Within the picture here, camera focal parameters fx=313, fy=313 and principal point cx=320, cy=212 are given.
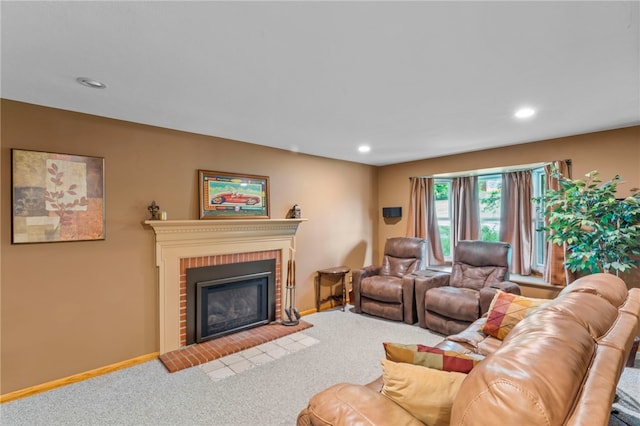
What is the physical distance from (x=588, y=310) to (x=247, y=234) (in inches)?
130

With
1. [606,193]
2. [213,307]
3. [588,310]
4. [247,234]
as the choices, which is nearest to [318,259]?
[247,234]

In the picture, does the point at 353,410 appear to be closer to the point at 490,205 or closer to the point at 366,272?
the point at 366,272

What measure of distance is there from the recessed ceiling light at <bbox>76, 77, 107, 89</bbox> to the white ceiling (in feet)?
0.16

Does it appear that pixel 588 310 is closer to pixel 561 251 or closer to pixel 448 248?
pixel 561 251

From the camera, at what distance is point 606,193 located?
300 centimetres

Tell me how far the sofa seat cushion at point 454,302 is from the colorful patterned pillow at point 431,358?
2.34 meters

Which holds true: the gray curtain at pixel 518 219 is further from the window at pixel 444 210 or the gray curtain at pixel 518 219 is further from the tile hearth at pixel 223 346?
the tile hearth at pixel 223 346

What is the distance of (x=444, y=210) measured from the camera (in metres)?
5.42

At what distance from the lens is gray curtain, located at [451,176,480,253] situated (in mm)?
5031

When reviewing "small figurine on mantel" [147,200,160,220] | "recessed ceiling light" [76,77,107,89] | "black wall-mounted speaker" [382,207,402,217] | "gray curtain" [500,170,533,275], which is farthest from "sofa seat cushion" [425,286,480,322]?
"recessed ceiling light" [76,77,107,89]

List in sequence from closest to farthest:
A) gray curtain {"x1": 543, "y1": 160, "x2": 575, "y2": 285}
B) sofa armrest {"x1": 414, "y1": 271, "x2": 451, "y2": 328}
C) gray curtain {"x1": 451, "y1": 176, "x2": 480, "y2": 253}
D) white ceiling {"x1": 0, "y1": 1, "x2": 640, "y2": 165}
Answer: white ceiling {"x1": 0, "y1": 1, "x2": 640, "y2": 165}, gray curtain {"x1": 543, "y1": 160, "x2": 575, "y2": 285}, sofa armrest {"x1": 414, "y1": 271, "x2": 451, "y2": 328}, gray curtain {"x1": 451, "y1": 176, "x2": 480, "y2": 253}

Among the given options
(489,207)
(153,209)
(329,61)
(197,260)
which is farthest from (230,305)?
(489,207)

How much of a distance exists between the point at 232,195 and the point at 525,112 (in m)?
3.15

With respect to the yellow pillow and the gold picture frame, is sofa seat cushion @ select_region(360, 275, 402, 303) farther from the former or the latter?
the gold picture frame
